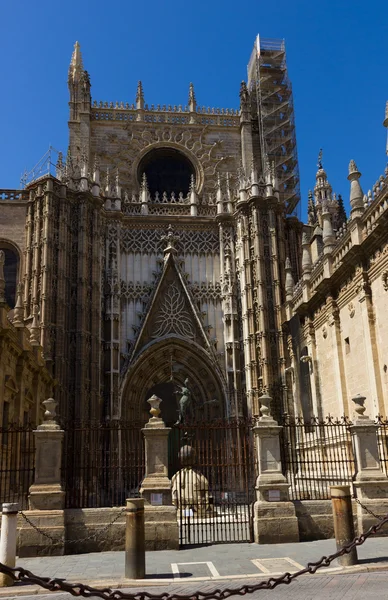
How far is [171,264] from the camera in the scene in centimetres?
2936

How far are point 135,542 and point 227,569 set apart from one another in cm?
154

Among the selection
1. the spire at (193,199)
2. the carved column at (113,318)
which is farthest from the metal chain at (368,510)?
the spire at (193,199)

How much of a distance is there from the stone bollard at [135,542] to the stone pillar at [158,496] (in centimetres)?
243

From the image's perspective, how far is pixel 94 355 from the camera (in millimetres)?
26156

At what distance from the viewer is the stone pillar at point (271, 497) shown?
11922mm

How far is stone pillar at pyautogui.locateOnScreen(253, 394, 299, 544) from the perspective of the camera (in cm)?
1192

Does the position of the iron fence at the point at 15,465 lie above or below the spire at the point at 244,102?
below

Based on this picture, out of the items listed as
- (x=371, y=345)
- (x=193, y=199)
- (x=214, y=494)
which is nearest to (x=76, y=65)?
(x=193, y=199)

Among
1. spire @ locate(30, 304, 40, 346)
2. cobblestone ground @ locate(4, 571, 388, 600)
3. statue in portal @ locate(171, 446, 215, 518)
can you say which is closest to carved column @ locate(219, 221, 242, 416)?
spire @ locate(30, 304, 40, 346)

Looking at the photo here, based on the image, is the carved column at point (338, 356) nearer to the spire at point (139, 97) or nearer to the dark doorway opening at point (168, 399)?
the dark doorway opening at point (168, 399)

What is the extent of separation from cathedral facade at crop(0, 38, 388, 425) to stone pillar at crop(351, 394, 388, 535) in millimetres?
8100

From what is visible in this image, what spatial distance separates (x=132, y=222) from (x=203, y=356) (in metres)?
7.77

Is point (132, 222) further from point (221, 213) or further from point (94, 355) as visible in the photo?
point (94, 355)

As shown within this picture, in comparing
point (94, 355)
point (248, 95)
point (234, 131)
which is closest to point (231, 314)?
point (94, 355)
